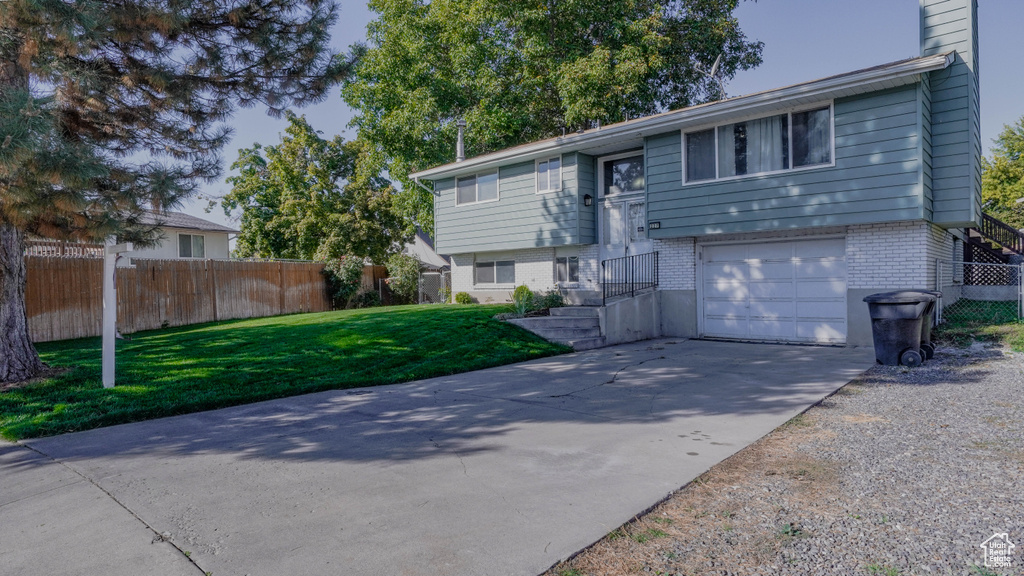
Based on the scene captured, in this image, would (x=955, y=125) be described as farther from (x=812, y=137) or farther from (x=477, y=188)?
(x=477, y=188)

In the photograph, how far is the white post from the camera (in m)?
6.87

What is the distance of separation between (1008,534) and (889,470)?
3.23ft

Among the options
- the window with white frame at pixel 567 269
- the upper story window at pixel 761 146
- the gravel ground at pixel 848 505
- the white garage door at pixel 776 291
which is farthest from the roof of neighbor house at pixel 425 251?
the gravel ground at pixel 848 505

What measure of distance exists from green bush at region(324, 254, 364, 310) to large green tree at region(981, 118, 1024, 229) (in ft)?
95.6

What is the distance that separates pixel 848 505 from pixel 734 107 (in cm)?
911

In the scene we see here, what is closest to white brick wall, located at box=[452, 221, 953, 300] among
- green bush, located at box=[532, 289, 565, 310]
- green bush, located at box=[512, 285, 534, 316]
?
green bush, located at box=[532, 289, 565, 310]

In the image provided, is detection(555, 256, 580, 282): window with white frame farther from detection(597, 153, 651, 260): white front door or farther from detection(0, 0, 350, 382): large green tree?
detection(0, 0, 350, 382): large green tree

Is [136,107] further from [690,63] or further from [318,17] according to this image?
[690,63]

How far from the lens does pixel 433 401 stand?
664cm

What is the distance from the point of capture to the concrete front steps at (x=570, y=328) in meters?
11.1

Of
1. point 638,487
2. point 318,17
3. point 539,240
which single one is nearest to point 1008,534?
point 638,487

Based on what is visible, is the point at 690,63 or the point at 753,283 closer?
the point at 753,283

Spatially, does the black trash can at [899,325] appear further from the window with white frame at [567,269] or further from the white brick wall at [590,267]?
the window with white frame at [567,269]

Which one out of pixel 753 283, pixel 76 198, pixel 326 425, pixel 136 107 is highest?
pixel 136 107
